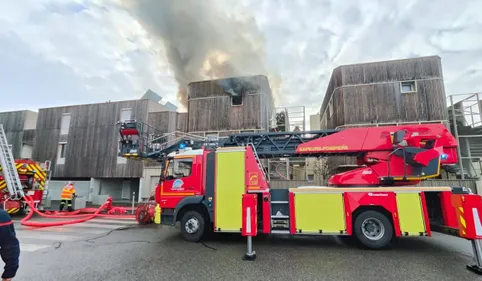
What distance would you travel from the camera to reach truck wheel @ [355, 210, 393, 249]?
20.1 feet

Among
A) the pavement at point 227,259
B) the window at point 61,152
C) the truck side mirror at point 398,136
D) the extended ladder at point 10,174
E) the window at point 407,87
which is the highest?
the window at point 407,87

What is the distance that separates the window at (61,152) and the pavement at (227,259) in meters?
17.5

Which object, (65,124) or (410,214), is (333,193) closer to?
(410,214)

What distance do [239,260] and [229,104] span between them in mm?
14018

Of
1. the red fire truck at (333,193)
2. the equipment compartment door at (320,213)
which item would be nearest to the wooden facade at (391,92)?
the red fire truck at (333,193)

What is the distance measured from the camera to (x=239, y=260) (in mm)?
5402

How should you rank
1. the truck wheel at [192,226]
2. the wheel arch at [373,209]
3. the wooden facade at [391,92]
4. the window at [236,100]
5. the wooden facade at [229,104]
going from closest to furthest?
1. the wheel arch at [373,209]
2. the truck wheel at [192,226]
3. the wooden facade at [391,92]
4. the wooden facade at [229,104]
5. the window at [236,100]

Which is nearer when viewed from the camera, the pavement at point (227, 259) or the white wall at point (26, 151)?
the pavement at point (227, 259)

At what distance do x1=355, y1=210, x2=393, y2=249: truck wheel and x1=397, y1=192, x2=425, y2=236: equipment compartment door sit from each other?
326 millimetres

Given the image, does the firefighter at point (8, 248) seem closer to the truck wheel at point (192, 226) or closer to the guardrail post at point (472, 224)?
the truck wheel at point (192, 226)

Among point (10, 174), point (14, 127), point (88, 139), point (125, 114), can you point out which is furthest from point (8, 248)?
point (14, 127)

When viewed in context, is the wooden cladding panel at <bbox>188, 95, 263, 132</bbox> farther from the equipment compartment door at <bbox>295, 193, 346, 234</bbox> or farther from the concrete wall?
the equipment compartment door at <bbox>295, 193, 346, 234</bbox>

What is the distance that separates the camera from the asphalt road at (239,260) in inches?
178

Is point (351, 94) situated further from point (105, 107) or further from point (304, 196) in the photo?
point (105, 107)
